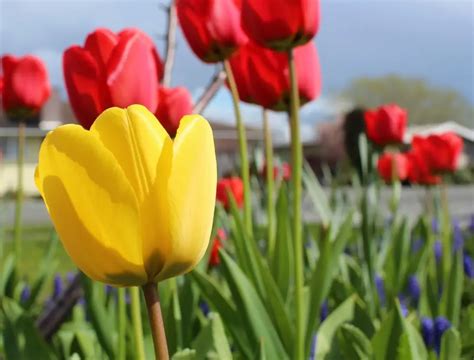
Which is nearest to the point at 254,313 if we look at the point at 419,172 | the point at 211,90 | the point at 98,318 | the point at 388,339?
the point at 388,339

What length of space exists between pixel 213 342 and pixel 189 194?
0.49m

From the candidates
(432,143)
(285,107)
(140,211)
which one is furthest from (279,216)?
(432,143)

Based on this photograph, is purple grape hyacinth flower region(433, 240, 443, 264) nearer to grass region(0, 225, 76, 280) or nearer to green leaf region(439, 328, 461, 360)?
green leaf region(439, 328, 461, 360)

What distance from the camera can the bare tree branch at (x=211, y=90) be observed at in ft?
5.75

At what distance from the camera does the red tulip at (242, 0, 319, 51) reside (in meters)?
1.28

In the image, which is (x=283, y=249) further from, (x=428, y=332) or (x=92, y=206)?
(x=92, y=206)

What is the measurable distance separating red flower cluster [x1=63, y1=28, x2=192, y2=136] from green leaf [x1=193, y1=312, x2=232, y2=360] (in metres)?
0.34

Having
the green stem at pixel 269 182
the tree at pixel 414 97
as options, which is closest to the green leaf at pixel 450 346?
the green stem at pixel 269 182

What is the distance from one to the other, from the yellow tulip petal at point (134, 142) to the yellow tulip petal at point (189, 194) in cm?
2

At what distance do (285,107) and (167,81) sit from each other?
0.35 metres

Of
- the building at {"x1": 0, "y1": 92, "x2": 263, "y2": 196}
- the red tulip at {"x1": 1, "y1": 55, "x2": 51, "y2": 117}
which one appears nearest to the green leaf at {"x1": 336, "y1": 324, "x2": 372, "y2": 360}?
the red tulip at {"x1": 1, "y1": 55, "x2": 51, "y2": 117}

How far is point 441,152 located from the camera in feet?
10.3

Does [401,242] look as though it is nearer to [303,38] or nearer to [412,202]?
[303,38]

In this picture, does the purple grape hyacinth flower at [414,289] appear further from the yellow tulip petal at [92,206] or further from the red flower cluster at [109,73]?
the yellow tulip petal at [92,206]
